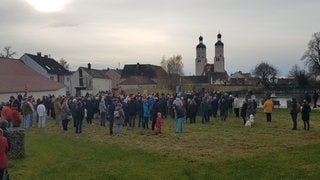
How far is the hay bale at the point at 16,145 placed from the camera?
16672mm

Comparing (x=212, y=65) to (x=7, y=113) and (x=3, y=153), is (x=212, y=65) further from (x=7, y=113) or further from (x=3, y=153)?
(x=3, y=153)

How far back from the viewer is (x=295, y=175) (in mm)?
13109

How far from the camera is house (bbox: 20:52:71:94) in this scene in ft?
254

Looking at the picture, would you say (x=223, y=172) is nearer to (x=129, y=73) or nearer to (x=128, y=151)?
(x=128, y=151)

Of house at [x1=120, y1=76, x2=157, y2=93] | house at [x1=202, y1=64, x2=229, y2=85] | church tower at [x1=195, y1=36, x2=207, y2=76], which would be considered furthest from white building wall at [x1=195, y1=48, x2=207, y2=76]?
house at [x1=120, y1=76, x2=157, y2=93]

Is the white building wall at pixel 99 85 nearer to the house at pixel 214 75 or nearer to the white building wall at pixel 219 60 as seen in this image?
the house at pixel 214 75

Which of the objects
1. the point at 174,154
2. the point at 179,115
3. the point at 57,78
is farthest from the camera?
the point at 57,78

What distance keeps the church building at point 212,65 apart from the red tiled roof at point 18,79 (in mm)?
100677

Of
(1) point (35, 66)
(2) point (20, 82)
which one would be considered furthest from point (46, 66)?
(2) point (20, 82)

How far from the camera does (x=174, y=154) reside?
55.7ft

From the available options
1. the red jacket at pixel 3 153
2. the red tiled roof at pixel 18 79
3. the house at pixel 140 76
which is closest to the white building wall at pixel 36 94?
the red tiled roof at pixel 18 79

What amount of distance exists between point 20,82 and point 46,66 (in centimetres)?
2436

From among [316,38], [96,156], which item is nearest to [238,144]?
[96,156]

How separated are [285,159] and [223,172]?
2859 millimetres
